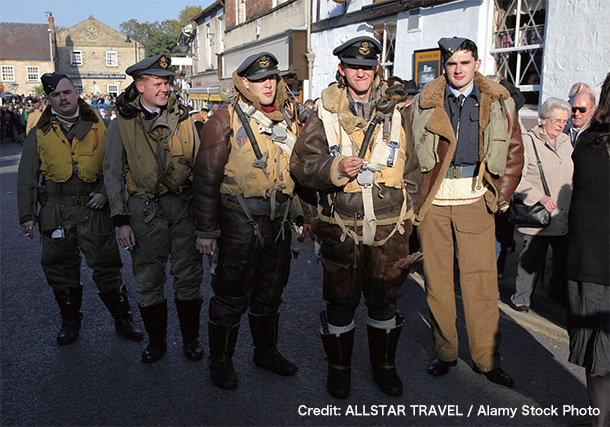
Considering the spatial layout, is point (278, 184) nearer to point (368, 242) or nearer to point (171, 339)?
point (368, 242)

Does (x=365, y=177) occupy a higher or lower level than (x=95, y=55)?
lower

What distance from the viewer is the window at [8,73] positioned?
2564 inches

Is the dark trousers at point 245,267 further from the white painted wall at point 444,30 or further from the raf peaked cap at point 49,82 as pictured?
the white painted wall at point 444,30

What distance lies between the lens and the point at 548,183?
196 inches

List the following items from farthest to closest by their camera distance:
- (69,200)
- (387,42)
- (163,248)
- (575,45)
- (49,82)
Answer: (387,42) → (575,45) → (69,200) → (49,82) → (163,248)

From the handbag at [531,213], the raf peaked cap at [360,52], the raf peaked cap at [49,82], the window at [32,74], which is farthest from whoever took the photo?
the window at [32,74]

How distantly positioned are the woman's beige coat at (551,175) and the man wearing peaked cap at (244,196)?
8.02ft

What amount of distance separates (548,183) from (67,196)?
4.19m

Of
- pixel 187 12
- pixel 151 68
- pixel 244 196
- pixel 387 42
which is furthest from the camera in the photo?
pixel 187 12

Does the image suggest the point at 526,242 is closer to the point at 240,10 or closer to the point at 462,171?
the point at 462,171

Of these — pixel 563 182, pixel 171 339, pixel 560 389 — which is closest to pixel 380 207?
pixel 560 389

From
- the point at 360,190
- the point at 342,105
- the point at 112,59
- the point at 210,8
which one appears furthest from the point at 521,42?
the point at 112,59

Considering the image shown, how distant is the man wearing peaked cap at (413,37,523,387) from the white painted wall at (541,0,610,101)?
4681 mm

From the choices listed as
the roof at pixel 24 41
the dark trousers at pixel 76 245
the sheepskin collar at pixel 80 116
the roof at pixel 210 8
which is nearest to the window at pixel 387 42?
the sheepskin collar at pixel 80 116
